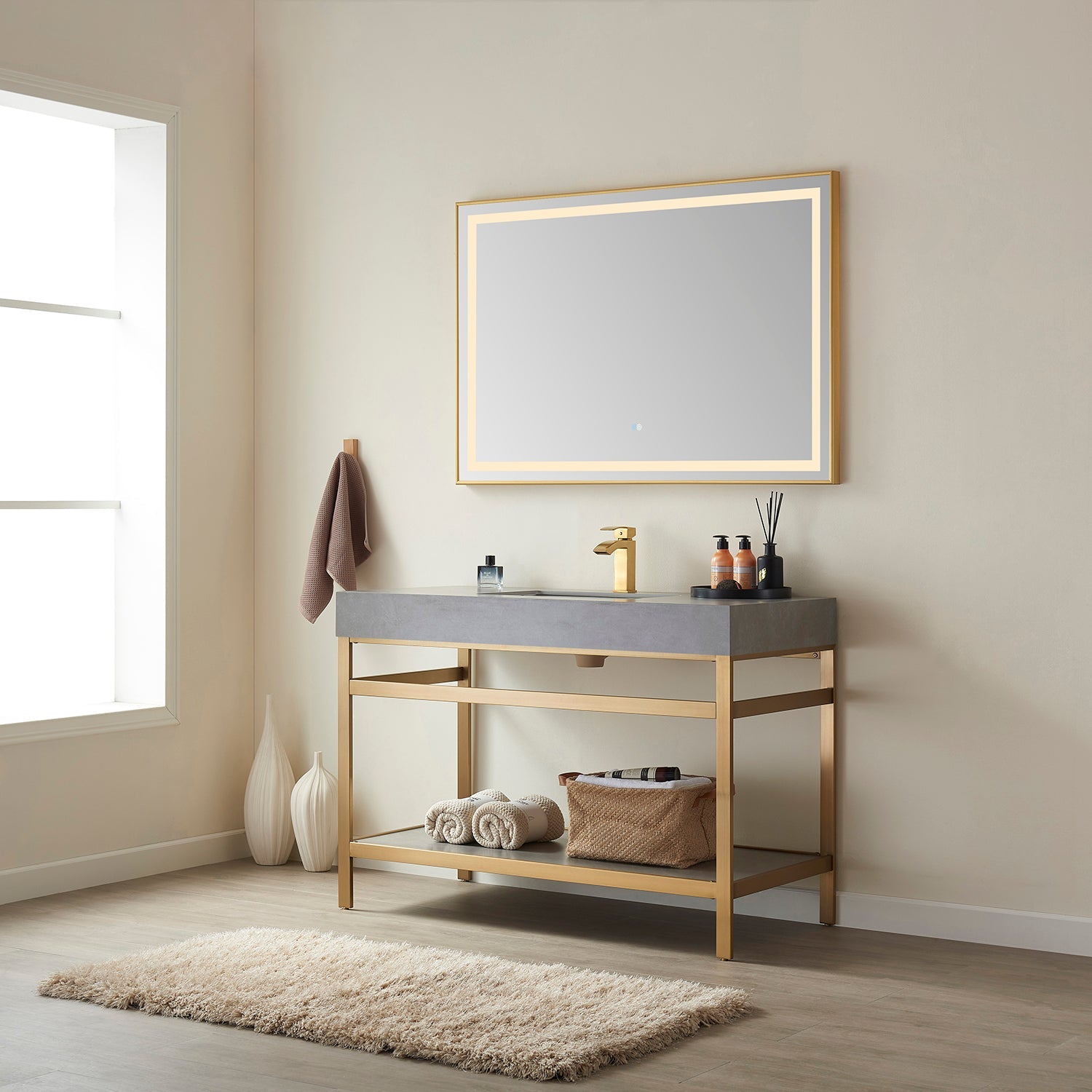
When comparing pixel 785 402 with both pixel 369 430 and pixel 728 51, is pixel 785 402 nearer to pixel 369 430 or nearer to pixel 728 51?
pixel 728 51

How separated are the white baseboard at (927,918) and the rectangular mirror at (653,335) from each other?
1162 mm

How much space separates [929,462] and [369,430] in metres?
1.87

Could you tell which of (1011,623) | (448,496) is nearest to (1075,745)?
(1011,623)

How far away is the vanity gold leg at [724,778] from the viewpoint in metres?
3.61

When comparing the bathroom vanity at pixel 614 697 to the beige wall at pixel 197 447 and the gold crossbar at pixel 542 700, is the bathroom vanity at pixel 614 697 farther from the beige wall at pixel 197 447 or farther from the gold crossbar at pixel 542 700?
the beige wall at pixel 197 447

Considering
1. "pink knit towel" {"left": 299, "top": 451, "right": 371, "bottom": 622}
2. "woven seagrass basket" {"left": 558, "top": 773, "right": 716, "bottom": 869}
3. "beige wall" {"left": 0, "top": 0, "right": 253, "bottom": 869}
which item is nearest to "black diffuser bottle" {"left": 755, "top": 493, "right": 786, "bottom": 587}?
"woven seagrass basket" {"left": 558, "top": 773, "right": 716, "bottom": 869}

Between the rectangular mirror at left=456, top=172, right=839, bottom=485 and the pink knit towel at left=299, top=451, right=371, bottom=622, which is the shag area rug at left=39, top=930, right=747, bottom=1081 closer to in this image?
the pink knit towel at left=299, top=451, right=371, bottom=622

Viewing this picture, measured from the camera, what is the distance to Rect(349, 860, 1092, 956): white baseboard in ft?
12.4

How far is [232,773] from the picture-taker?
16.7ft

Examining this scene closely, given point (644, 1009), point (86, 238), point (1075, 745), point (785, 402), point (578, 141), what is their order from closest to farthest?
point (644, 1009) < point (1075, 745) < point (785, 402) < point (578, 141) < point (86, 238)

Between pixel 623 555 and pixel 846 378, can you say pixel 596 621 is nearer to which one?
pixel 623 555

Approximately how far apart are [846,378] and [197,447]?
2.17 metres

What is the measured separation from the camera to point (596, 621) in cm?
383

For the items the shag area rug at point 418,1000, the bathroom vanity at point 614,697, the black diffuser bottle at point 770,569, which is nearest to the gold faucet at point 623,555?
the bathroom vanity at point 614,697
